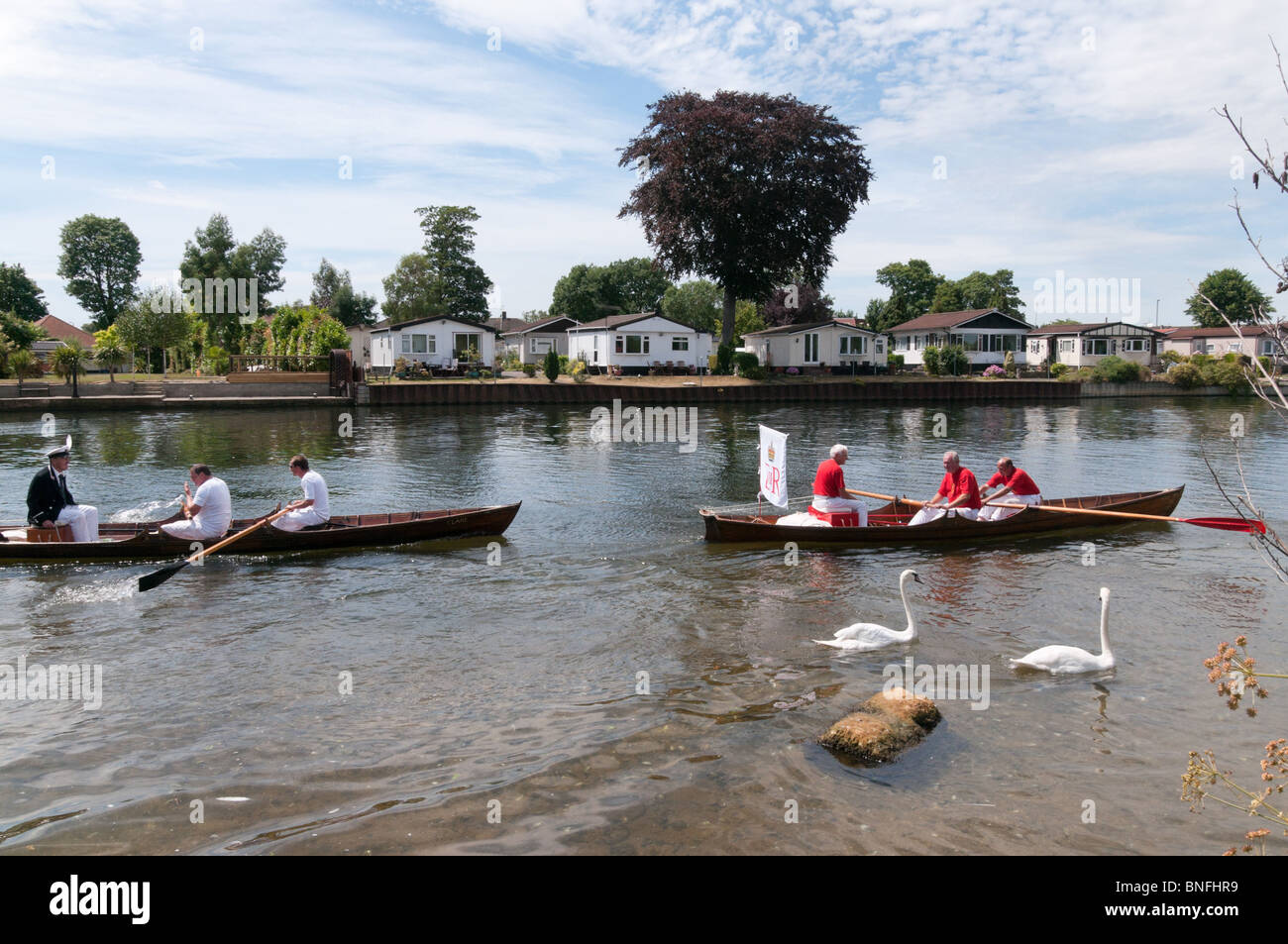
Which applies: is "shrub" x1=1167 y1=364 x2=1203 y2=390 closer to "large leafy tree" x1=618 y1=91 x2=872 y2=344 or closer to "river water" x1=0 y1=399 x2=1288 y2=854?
"large leafy tree" x1=618 y1=91 x2=872 y2=344

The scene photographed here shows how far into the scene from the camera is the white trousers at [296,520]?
1672 cm

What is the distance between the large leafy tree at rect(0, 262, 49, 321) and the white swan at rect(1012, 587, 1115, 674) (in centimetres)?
10533

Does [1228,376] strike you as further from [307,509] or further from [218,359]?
[218,359]

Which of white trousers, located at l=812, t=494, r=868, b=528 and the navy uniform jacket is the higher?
the navy uniform jacket

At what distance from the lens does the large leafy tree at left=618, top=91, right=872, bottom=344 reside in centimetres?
5950

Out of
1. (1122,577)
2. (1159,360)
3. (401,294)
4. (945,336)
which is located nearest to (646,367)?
(945,336)

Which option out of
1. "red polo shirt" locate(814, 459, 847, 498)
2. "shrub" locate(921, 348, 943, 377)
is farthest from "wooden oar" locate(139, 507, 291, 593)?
"shrub" locate(921, 348, 943, 377)

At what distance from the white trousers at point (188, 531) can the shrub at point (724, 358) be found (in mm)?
49297

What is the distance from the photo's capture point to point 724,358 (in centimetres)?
6275

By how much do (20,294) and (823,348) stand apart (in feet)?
272
